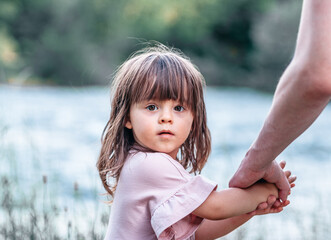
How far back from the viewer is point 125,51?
77.7ft

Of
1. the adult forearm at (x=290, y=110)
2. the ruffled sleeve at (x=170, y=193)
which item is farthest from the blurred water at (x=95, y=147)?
the adult forearm at (x=290, y=110)

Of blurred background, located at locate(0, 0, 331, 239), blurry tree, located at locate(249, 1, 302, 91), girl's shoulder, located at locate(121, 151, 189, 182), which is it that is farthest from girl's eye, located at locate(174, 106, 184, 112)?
blurry tree, located at locate(249, 1, 302, 91)

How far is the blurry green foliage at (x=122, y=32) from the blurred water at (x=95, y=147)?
5142mm

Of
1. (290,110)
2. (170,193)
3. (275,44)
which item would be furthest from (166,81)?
(275,44)

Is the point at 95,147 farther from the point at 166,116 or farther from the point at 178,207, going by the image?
the point at 178,207

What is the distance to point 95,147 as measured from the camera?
7.29 meters

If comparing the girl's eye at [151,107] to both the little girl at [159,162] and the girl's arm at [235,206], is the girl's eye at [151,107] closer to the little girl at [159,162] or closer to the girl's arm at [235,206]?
the little girl at [159,162]

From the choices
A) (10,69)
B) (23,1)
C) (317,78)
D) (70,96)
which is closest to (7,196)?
(317,78)

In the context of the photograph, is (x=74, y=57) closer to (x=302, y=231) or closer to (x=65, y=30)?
(x=65, y=30)

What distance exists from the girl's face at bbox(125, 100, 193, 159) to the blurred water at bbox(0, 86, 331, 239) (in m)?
1.02

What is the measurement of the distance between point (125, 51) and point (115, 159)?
22.2 m

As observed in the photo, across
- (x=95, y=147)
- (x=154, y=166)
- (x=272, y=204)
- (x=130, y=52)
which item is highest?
(x=154, y=166)

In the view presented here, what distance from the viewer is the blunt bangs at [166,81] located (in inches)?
66.4

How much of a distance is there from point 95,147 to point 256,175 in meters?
5.81
